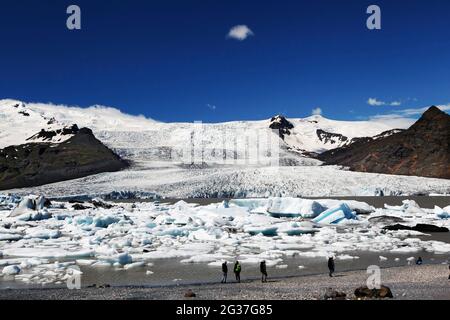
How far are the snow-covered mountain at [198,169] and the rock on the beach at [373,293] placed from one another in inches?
2112

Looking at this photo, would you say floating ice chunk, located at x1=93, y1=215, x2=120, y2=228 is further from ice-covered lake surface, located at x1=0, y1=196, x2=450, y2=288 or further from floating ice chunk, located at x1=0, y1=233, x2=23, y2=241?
floating ice chunk, located at x1=0, y1=233, x2=23, y2=241

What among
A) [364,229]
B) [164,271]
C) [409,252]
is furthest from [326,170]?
[164,271]

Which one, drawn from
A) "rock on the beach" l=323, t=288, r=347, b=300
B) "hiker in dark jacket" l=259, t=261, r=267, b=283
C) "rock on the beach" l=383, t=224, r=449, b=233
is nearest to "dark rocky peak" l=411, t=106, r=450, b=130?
"rock on the beach" l=383, t=224, r=449, b=233

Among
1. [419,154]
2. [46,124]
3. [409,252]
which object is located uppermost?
→ [46,124]

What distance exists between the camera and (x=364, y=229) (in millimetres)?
28062

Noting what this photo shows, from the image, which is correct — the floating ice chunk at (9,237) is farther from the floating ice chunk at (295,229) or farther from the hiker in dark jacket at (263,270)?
the hiker in dark jacket at (263,270)

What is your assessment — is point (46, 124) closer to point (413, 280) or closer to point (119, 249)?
point (119, 249)

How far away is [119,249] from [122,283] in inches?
275

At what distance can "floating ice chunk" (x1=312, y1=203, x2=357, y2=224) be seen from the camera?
105ft

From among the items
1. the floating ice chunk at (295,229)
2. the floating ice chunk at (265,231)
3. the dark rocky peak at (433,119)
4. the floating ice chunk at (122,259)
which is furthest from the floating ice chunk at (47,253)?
the dark rocky peak at (433,119)

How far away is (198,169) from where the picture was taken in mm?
82000

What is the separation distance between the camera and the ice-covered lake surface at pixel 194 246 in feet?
53.4

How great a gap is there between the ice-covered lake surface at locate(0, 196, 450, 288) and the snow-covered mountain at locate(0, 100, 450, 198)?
3065cm

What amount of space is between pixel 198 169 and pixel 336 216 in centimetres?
5117
